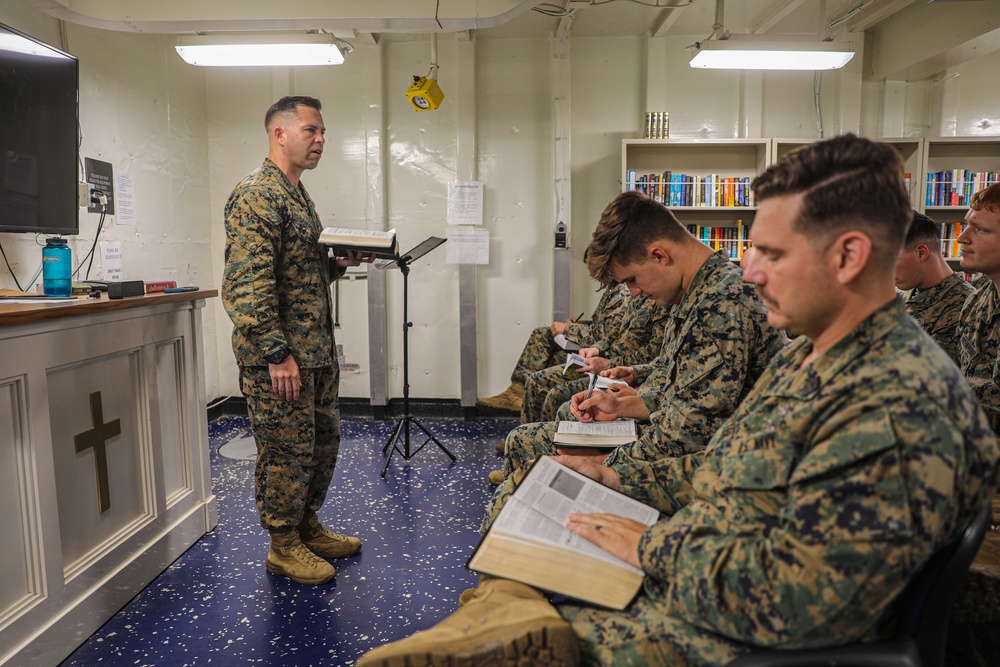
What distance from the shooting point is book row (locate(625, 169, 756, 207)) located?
176 inches

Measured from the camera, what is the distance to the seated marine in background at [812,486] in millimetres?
755

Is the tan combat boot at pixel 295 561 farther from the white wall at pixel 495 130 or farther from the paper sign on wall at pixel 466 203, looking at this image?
the paper sign on wall at pixel 466 203

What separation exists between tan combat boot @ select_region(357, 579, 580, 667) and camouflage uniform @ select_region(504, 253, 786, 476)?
690 millimetres

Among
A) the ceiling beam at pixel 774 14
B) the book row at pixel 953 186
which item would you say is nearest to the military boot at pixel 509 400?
the ceiling beam at pixel 774 14

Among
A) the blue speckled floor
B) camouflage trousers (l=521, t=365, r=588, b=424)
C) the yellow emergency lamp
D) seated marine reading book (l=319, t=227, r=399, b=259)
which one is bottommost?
the blue speckled floor

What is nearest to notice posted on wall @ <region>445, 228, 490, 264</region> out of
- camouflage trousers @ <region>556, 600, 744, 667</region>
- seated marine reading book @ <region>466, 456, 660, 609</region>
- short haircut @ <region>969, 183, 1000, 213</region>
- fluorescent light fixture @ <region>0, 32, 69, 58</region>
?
fluorescent light fixture @ <region>0, 32, 69, 58</region>

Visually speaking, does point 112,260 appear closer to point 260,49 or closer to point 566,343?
point 260,49

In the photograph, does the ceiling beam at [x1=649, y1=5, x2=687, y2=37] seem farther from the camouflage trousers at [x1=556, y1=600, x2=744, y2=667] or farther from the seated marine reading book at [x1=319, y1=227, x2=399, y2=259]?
the camouflage trousers at [x1=556, y1=600, x2=744, y2=667]

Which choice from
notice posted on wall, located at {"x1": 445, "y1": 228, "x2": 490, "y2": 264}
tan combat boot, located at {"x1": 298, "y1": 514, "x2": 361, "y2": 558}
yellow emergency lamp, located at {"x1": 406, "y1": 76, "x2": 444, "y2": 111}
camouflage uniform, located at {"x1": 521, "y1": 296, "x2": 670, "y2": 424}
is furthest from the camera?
notice posted on wall, located at {"x1": 445, "y1": 228, "x2": 490, "y2": 264}

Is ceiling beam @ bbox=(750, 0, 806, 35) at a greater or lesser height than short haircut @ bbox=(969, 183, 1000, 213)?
greater

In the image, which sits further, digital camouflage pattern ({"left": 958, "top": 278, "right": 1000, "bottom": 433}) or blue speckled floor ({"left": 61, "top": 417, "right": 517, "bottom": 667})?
digital camouflage pattern ({"left": 958, "top": 278, "right": 1000, "bottom": 433})

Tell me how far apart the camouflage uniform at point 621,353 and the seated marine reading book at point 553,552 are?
6.10ft

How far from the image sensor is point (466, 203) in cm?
462

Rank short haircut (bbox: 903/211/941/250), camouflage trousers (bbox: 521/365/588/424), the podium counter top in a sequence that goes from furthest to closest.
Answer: camouflage trousers (bbox: 521/365/588/424) < short haircut (bbox: 903/211/941/250) < the podium counter top
